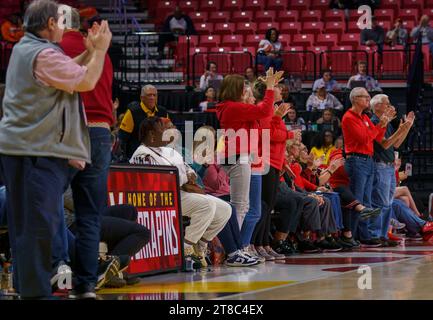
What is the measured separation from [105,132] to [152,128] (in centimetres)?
243

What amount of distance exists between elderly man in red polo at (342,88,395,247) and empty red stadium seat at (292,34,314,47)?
10.3 meters

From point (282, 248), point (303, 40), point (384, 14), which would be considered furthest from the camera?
point (384, 14)

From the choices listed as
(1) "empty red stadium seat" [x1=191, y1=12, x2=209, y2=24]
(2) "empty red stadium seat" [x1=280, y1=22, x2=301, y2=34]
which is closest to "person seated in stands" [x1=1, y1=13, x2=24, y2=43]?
(1) "empty red stadium seat" [x1=191, y1=12, x2=209, y2=24]

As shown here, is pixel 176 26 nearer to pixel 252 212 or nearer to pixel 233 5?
pixel 233 5

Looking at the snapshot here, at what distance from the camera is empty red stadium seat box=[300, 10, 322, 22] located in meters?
23.9

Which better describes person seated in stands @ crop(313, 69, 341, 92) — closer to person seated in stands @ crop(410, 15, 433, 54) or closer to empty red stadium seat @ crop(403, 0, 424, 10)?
person seated in stands @ crop(410, 15, 433, 54)

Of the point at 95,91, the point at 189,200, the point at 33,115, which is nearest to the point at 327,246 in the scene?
the point at 189,200

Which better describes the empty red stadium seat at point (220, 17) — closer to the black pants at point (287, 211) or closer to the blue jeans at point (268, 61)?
the blue jeans at point (268, 61)

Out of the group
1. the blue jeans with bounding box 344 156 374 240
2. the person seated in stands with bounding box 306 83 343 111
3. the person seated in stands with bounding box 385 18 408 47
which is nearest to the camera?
the blue jeans with bounding box 344 156 374 240

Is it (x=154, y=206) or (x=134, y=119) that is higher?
(x=134, y=119)

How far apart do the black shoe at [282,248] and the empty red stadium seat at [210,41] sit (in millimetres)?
12033

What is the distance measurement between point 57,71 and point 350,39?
1762 cm

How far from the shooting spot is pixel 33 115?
547cm
